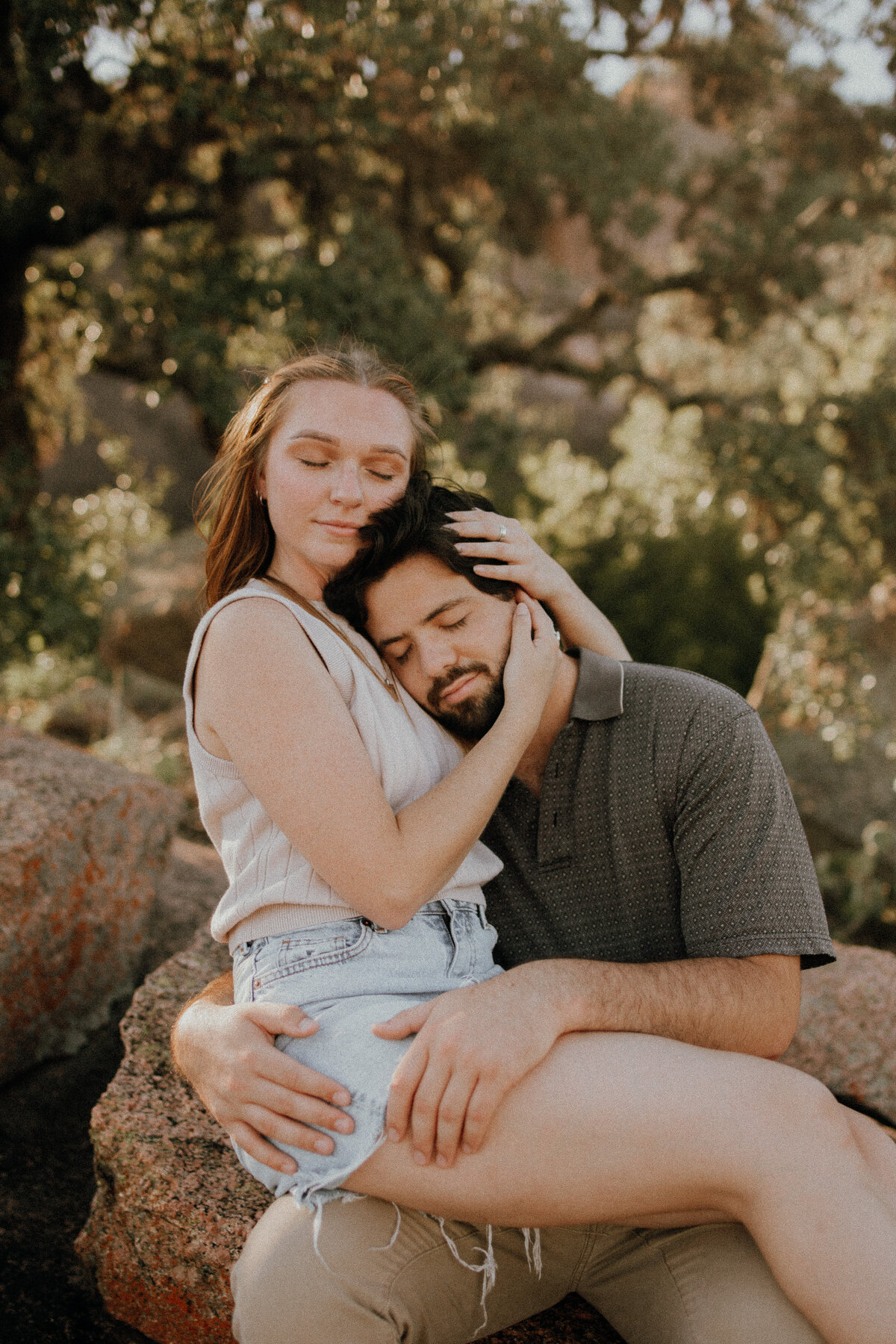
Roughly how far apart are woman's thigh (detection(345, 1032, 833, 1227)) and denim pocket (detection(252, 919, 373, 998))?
372 millimetres

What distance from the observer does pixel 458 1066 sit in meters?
1.75

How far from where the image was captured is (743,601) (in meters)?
11.5

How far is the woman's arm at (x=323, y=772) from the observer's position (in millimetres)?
1907

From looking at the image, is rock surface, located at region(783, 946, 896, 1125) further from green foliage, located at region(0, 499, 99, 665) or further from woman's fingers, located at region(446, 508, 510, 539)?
green foliage, located at region(0, 499, 99, 665)

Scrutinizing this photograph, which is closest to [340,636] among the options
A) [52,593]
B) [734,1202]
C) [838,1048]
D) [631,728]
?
[631,728]

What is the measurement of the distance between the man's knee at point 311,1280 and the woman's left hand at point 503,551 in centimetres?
140

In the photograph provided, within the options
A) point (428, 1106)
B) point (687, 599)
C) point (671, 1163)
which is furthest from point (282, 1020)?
point (687, 599)

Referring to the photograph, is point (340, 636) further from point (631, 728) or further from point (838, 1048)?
point (838, 1048)

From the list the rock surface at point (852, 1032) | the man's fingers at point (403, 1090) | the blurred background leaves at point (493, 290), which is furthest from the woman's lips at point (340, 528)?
the blurred background leaves at point (493, 290)

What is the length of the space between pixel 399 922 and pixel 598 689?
84 centimetres

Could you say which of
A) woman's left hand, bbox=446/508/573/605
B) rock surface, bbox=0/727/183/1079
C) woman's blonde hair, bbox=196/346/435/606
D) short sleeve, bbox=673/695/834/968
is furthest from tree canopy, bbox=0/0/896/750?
short sleeve, bbox=673/695/834/968

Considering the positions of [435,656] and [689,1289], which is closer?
[689,1289]

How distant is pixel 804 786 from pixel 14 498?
602cm

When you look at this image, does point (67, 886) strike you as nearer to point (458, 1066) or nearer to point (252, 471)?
point (252, 471)
